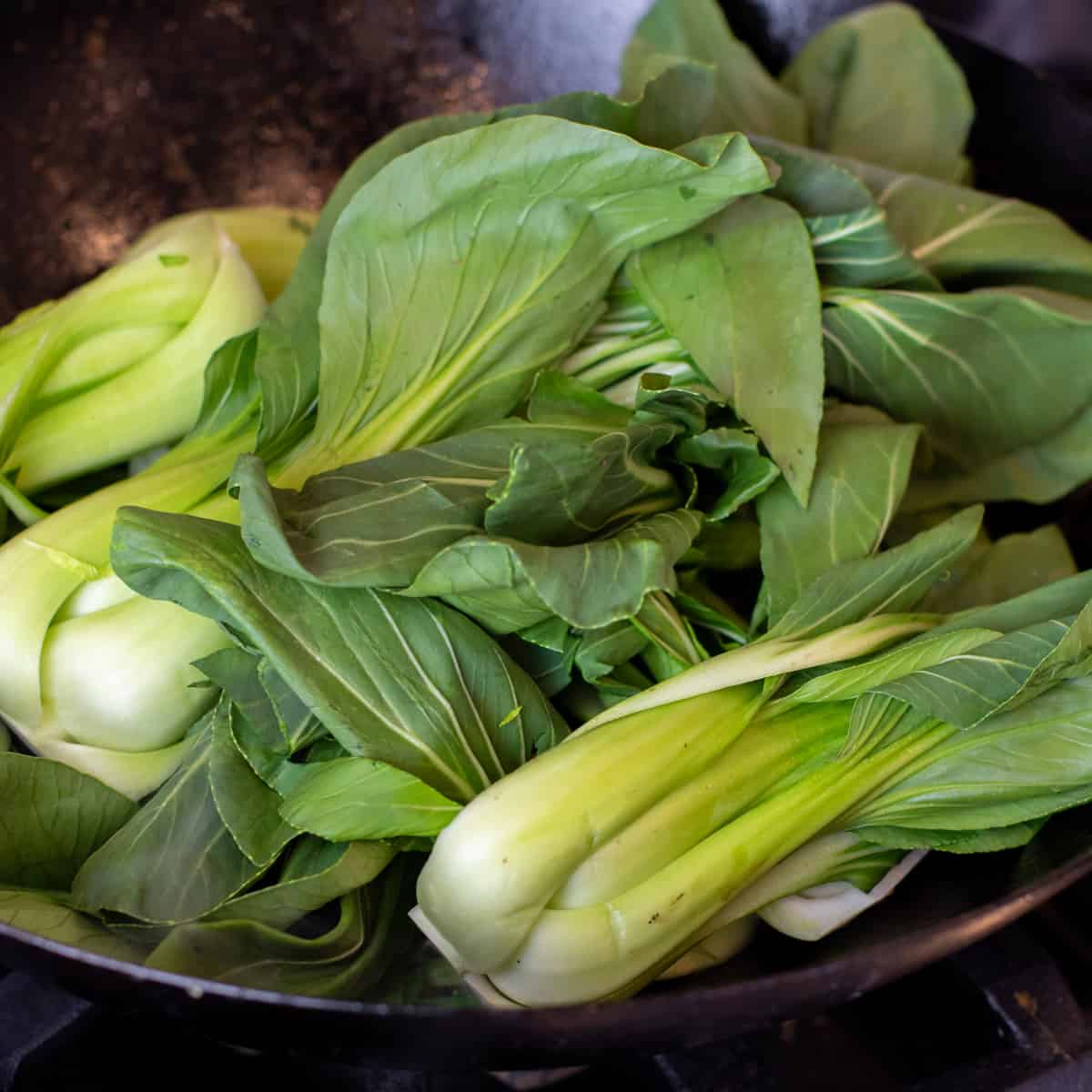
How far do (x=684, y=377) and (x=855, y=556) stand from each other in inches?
6.3

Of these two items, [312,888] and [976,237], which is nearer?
[312,888]

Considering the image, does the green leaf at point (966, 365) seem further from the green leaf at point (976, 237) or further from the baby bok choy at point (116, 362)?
the baby bok choy at point (116, 362)

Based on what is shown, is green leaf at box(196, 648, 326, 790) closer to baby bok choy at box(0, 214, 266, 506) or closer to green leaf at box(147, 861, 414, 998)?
green leaf at box(147, 861, 414, 998)

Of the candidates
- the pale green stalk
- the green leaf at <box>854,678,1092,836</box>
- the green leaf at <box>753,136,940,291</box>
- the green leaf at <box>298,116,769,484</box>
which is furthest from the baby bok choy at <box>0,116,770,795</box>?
the green leaf at <box>854,678,1092,836</box>

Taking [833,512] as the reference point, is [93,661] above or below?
above

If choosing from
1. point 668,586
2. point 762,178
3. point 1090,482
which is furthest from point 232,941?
point 1090,482

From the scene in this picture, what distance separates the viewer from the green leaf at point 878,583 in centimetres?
58

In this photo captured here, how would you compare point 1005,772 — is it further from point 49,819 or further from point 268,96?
point 268,96

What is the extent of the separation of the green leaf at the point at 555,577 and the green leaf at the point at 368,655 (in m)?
0.03

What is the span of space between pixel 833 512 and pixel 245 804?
1.18ft

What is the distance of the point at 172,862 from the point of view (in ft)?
1.75

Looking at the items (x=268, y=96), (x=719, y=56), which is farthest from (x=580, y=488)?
(x=268, y=96)

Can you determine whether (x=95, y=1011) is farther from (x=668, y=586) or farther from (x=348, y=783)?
(x=668, y=586)

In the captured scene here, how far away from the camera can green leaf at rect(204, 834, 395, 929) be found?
50cm
